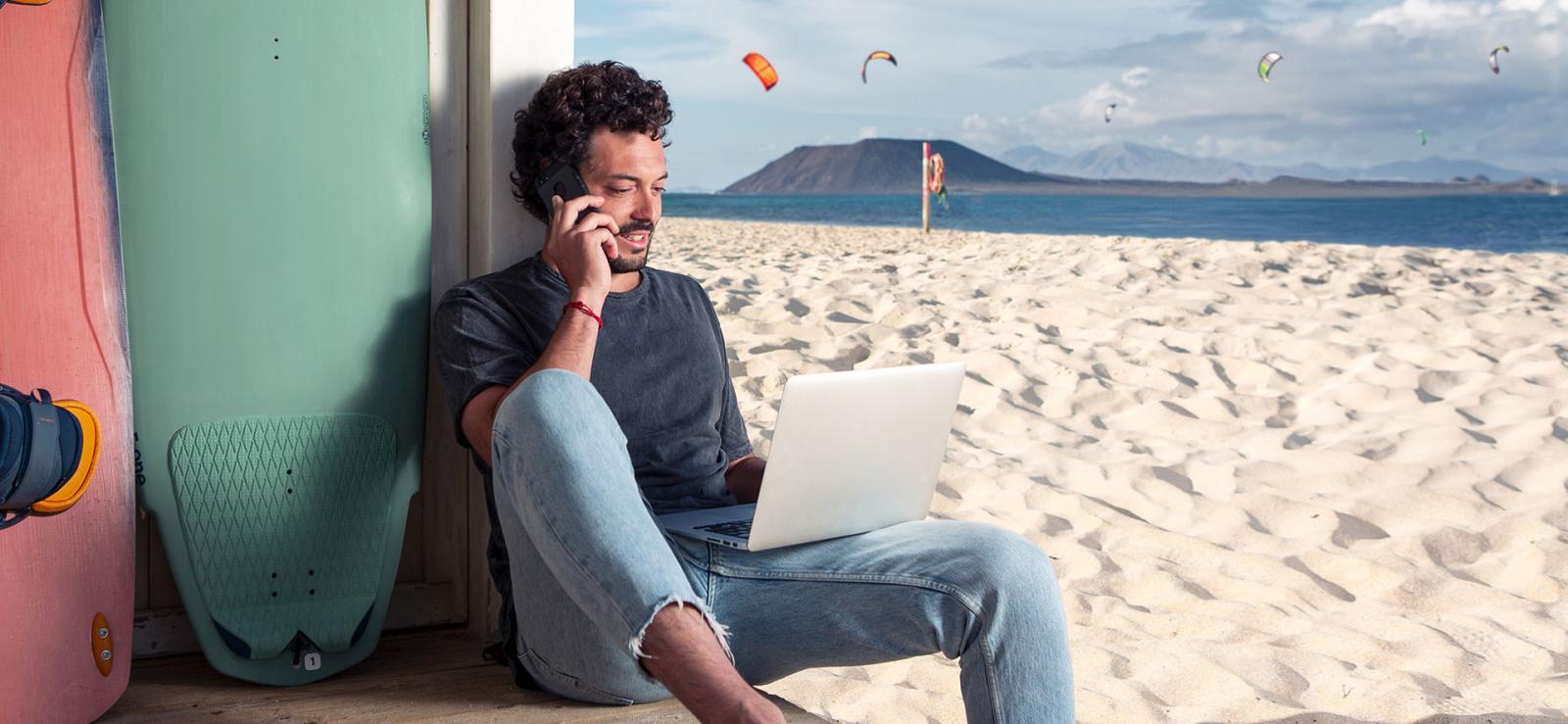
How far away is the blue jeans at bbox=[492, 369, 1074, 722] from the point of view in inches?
47.4

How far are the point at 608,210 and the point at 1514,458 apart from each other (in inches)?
101

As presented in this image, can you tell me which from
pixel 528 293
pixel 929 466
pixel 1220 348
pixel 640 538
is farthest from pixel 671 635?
pixel 1220 348

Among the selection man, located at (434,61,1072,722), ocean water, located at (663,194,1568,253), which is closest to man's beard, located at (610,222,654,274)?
man, located at (434,61,1072,722)

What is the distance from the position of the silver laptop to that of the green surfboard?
0.53 meters

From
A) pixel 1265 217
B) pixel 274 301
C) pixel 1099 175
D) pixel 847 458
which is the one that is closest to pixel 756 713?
pixel 847 458

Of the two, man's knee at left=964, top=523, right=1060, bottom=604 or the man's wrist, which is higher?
the man's wrist

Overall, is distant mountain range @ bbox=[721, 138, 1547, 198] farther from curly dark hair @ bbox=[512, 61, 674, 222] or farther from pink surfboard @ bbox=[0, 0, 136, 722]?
pink surfboard @ bbox=[0, 0, 136, 722]

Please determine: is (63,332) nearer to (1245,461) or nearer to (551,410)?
(551,410)

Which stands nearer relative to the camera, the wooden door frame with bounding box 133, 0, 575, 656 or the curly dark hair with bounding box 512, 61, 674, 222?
the curly dark hair with bounding box 512, 61, 674, 222

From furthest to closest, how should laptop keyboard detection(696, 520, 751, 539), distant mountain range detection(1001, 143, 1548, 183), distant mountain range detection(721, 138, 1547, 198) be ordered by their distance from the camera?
1. distant mountain range detection(721, 138, 1547, 198)
2. distant mountain range detection(1001, 143, 1548, 183)
3. laptop keyboard detection(696, 520, 751, 539)

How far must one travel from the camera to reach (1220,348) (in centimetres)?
436

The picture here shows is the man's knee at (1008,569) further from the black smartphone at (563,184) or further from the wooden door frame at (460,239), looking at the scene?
the wooden door frame at (460,239)

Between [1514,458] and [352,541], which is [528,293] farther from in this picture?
[1514,458]

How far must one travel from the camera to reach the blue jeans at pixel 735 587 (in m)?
1.21
